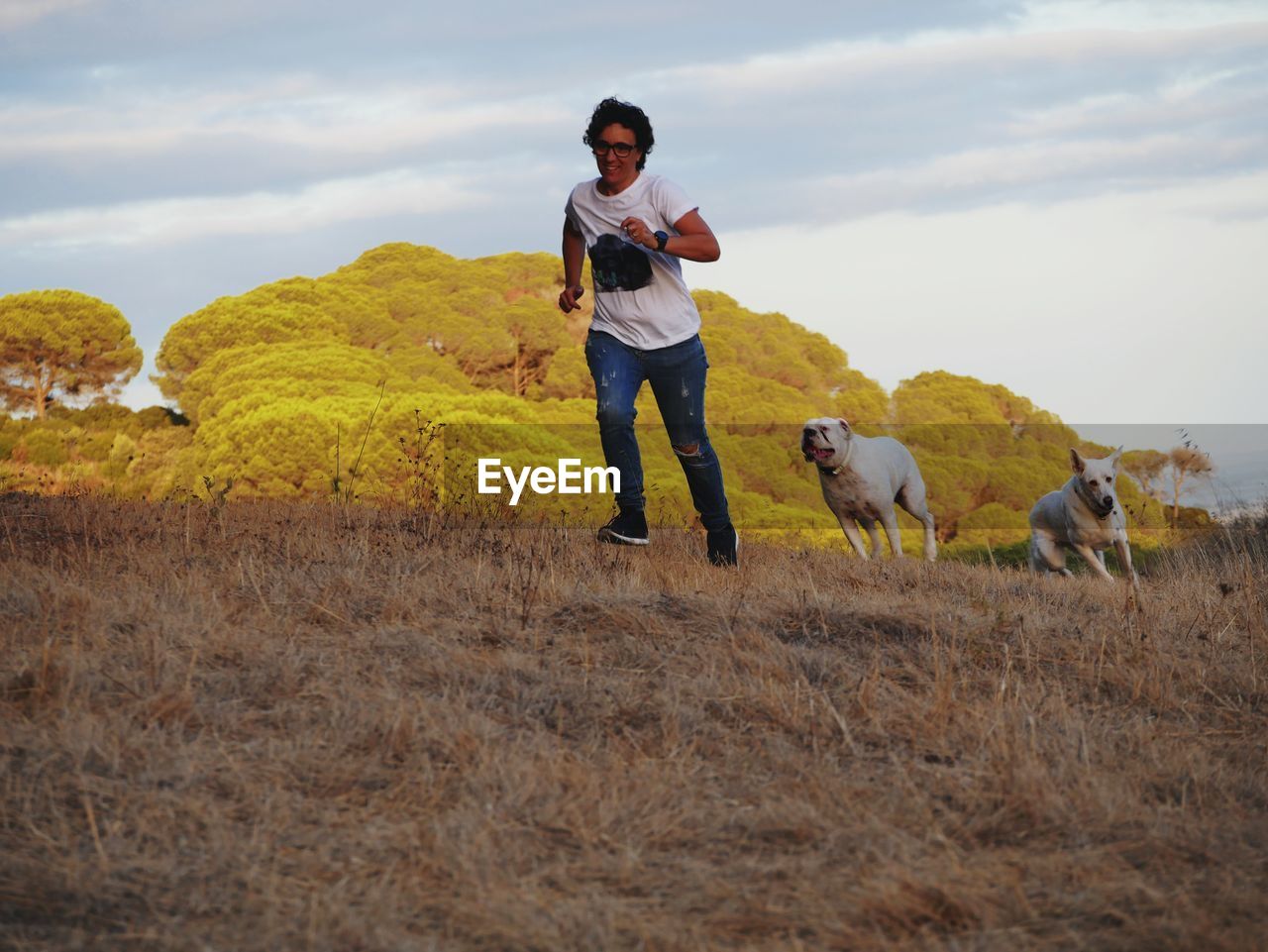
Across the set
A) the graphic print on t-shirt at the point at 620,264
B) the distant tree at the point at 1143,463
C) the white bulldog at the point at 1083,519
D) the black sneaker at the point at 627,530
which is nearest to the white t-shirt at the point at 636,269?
the graphic print on t-shirt at the point at 620,264

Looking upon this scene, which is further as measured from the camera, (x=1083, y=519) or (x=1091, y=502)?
(x=1083, y=519)

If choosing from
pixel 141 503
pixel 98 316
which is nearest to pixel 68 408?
pixel 98 316

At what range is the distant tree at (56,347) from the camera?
3619cm

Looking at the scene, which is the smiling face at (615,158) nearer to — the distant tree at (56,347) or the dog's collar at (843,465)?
the dog's collar at (843,465)

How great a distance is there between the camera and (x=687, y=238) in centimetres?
597

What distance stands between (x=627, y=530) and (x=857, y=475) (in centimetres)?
351

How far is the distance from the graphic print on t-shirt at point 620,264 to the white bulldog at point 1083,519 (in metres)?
4.85

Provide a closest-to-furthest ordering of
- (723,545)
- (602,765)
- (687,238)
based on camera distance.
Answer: (602,765)
(687,238)
(723,545)

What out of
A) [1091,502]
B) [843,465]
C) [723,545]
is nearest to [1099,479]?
[1091,502]

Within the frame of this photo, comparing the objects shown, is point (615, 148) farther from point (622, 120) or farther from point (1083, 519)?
point (1083, 519)

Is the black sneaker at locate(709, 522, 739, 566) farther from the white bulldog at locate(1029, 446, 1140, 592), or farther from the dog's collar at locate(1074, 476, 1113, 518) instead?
the dog's collar at locate(1074, 476, 1113, 518)

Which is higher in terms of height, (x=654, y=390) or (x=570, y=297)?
(x=570, y=297)

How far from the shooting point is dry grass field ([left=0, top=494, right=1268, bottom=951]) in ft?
9.17

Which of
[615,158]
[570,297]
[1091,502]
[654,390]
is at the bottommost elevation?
[1091,502]
